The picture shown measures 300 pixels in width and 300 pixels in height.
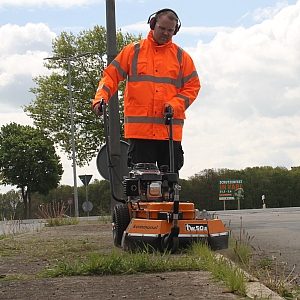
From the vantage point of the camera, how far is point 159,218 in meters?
5.75

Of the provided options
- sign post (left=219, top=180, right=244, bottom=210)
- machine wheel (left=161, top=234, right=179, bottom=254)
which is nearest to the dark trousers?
machine wheel (left=161, top=234, right=179, bottom=254)

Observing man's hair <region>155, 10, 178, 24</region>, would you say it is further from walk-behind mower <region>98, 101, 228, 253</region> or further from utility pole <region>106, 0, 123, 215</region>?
utility pole <region>106, 0, 123, 215</region>

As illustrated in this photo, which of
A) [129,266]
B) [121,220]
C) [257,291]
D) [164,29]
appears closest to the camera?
[257,291]

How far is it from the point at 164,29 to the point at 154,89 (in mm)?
587

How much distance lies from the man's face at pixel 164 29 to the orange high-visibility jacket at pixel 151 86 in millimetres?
80

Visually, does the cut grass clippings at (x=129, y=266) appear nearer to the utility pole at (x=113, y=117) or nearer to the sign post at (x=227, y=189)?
the utility pole at (x=113, y=117)

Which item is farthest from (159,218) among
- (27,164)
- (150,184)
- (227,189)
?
(27,164)

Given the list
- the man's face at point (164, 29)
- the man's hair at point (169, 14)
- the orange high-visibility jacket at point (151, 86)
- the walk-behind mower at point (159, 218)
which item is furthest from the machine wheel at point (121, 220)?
the man's hair at point (169, 14)

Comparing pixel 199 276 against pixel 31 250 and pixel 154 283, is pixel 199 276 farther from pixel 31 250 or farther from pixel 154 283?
pixel 31 250

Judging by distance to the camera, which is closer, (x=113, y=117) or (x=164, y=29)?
(x=164, y=29)

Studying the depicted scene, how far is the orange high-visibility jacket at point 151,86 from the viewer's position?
6695mm

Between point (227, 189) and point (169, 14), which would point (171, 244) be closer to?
point (169, 14)

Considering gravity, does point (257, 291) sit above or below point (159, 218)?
below

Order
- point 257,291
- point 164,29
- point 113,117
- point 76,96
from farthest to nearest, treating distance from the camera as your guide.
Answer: point 76,96
point 113,117
point 164,29
point 257,291
